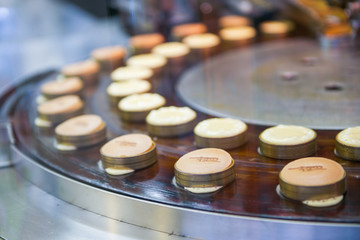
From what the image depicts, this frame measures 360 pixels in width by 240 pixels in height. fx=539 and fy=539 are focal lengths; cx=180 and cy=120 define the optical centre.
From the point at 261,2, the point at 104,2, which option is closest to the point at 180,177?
the point at 261,2

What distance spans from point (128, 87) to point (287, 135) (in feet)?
3.97

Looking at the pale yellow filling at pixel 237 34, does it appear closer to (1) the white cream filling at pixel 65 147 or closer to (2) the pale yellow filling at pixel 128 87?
(2) the pale yellow filling at pixel 128 87

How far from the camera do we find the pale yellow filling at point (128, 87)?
3.07 m

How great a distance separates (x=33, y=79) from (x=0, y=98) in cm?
45

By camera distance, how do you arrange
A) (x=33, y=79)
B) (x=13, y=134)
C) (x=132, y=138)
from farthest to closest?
(x=33, y=79)
(x=13, y=134)
(x=132, y=138)

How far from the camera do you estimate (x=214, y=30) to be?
4.55 metres

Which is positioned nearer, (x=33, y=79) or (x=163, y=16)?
(x=33, y=79)

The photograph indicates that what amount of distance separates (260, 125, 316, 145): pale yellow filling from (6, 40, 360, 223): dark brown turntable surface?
0.26ft

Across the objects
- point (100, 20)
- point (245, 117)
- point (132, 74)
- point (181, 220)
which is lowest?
point (181, 220)

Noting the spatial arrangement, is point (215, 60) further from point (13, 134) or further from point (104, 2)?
point (104, 2)

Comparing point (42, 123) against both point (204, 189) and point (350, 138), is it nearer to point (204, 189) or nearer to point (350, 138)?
point (204, 189)

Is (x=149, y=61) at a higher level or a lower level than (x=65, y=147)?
higher

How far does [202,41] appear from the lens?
13.2 ft

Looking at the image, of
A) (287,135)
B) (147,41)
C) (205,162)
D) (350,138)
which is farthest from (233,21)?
(205,162)
